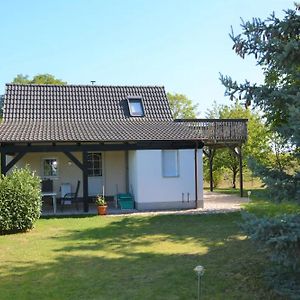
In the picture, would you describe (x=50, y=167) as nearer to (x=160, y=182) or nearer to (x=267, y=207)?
(x=160, y=182)

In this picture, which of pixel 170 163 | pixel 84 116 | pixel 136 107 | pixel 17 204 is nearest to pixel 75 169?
pixel 84 116

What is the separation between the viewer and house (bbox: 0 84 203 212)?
17797 mm

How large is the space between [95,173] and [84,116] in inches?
116

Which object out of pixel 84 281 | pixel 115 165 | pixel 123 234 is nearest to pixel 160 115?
pixel 115 165

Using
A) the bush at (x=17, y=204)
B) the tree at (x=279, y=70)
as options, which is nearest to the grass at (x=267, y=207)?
the tree at (x=279, y=70)

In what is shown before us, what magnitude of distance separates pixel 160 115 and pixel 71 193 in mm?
5830

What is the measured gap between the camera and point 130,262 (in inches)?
356

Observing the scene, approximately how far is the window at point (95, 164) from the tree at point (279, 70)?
586 inches

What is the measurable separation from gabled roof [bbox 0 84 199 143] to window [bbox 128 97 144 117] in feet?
0.73

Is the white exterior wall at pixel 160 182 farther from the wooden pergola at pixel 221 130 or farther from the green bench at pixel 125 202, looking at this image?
the wooden pergola at pixel 221 130

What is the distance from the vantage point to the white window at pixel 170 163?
1875 cm

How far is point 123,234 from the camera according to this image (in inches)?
493

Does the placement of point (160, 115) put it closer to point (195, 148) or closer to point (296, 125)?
point (195, 148)

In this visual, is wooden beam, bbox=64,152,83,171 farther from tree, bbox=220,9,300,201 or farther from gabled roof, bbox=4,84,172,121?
tree, bbox=220,9,300,201
